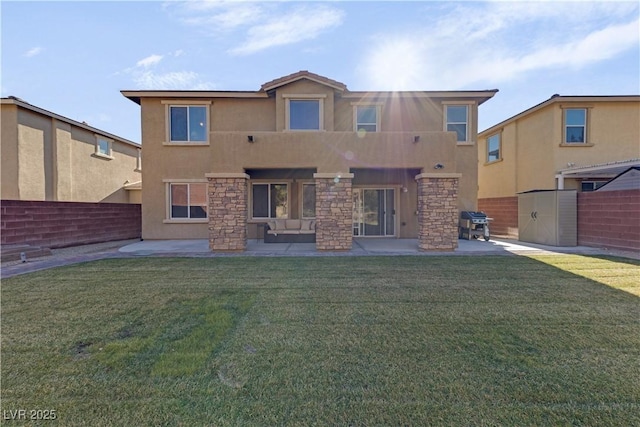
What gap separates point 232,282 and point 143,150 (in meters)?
10.5

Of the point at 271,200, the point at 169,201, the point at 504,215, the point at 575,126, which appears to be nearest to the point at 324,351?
the point at 271,200

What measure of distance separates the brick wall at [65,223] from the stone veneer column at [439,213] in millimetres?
13967

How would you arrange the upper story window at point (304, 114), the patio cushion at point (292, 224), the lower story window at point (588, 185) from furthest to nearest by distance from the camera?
the lower story window at point (588, 185)
the upper story window at point (304, 114)
the patio cushion at point (292, 224)

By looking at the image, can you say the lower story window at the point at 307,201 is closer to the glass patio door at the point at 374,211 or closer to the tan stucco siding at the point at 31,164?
the glass patio door at the point at 374,211

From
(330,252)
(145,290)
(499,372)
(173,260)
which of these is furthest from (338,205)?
(499,372)

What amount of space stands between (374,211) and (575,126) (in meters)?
10.6

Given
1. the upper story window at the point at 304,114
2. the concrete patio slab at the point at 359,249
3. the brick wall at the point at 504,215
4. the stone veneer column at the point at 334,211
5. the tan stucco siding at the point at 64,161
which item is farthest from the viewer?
the tan stucco siding at the point at 64,161

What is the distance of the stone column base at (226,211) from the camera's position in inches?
410

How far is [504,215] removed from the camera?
622 inches

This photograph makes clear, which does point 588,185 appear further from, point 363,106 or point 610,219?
point 363,106

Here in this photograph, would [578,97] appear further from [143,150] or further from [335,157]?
[143,150]

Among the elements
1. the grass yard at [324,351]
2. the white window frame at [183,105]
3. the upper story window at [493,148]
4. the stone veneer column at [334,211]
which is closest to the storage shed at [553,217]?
the grass yard at [324,351]

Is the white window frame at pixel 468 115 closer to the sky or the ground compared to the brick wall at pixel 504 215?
closer to the sky

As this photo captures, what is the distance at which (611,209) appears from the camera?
10633mm
